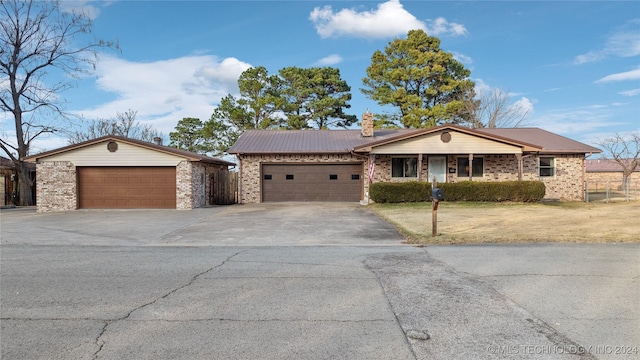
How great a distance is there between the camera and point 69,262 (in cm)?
723

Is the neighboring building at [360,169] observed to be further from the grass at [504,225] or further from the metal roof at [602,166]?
the metal roof at [602,166]

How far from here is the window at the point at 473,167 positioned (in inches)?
876

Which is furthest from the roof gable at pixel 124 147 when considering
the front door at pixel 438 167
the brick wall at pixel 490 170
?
the front door at pixel 438 167

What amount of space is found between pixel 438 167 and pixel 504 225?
417 inches

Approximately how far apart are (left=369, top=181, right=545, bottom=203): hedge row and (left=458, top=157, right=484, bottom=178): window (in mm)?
2896

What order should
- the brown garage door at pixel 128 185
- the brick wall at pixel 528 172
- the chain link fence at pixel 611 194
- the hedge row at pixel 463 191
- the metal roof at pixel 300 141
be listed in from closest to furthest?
the hedge row at pixel 463 191 < the brown garage door at pixel 128 185 < the metal roof at pixel 300 141 < the brick wall at pixel 528 172 < the chain link fence at pixel 611 194

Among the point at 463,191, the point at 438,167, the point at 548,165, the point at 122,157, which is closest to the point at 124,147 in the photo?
the point at 122,157

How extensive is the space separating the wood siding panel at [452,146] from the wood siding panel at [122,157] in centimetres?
1043

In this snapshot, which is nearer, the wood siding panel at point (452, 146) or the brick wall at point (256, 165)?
the wood siding panel at point (452, 146)

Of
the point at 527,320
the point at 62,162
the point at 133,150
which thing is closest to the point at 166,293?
the point at 527,320

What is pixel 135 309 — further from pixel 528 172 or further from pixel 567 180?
pixel 567 180

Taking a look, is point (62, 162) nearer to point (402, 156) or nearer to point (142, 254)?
point (142, 254)

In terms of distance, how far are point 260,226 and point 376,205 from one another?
7.86 meters

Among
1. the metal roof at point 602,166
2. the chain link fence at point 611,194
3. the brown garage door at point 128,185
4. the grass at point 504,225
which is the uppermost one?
the metal roof at point 602,166
